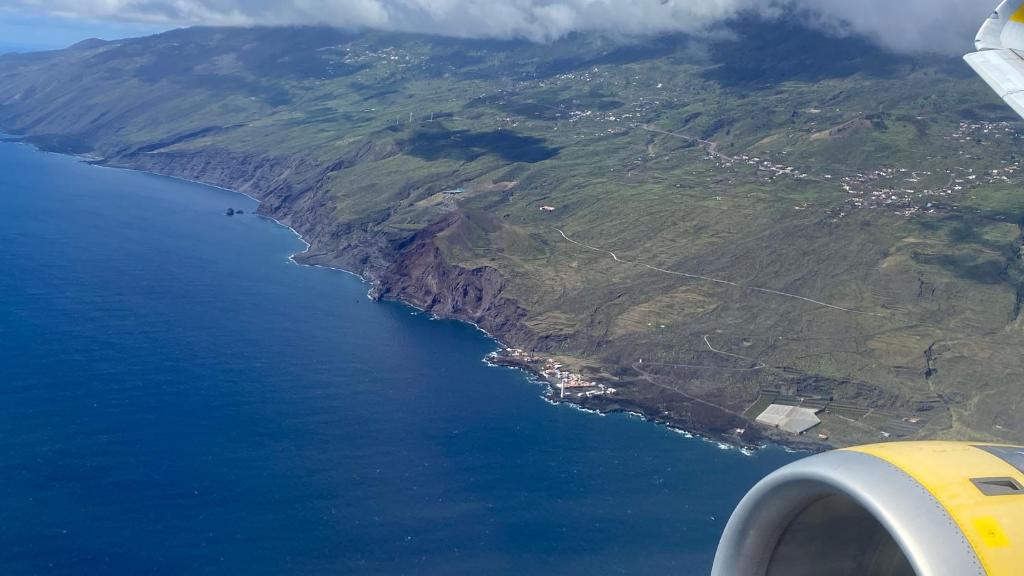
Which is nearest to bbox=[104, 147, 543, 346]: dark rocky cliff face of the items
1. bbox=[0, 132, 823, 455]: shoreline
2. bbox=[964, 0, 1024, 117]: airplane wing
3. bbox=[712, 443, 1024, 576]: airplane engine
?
bbox=[0, 132, 823, 455]: shoreline

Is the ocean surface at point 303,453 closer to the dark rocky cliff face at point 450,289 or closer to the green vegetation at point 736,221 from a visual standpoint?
the dark rocky cliff face at point 450,289

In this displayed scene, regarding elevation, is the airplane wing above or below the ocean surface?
above

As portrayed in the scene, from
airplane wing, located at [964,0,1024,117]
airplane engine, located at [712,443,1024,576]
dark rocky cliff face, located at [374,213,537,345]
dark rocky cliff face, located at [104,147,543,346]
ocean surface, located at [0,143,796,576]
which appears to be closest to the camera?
airplane engine, located at [712,443,1024,576]

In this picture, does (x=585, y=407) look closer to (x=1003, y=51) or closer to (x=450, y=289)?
(x=450, y=289)

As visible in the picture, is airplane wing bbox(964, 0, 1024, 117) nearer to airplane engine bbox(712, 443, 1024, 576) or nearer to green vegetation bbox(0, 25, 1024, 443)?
airplane engine bbox(712, 443, 1024, 576)

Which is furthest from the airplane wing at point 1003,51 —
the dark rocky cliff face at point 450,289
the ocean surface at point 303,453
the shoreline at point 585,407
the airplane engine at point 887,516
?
the dark rocky cliff face at point 450,289

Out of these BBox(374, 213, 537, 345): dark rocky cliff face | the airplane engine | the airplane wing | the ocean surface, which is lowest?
the ocean surface

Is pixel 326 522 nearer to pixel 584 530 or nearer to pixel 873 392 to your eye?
pixel 584 530
